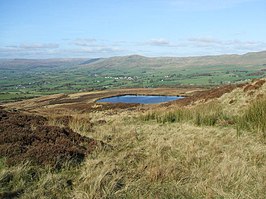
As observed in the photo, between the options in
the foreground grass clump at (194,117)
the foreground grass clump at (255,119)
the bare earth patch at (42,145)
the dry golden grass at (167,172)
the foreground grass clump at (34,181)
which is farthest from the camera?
the foreground grass clump at (194,117)

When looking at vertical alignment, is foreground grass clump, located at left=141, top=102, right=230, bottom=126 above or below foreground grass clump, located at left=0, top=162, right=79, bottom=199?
below

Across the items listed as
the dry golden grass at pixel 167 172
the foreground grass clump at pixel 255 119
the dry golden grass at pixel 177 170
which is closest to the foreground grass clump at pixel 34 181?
the dry golden grass at pixel 167 172

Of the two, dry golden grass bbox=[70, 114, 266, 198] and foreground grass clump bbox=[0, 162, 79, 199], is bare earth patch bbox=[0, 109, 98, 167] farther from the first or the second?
dry golden grass bbox=[70, 114, 266, 198]

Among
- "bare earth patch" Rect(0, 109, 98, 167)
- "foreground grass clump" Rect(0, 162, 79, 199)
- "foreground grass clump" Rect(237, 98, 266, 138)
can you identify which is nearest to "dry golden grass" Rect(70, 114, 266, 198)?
"foreground grass clump" Rect(0, 162, 79, 199)

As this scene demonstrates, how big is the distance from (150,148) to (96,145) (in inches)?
54.6

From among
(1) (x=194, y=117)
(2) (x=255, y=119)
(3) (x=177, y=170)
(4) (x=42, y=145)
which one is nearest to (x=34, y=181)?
(4) (x=42, y=145)

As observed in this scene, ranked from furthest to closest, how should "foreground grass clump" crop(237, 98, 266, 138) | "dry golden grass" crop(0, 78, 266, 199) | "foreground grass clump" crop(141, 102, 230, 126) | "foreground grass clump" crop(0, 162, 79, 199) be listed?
"foreground grass clump" crop(141, 102, 230, 126) → "foreground grass clump" crop(237, 98, 266, 138) → "dry golden grass" crop(0, 78, 266, 199) → "foreground grass clump" crop(0, 162, 79, 199)

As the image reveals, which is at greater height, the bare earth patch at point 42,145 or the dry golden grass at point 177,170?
the bare earth patch at point 42,145

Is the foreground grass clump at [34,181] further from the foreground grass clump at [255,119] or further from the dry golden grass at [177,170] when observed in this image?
the foreground grass clump at [255,119]

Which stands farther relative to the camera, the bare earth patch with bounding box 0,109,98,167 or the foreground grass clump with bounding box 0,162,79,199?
the bare earth patch with bounding box 0,109,98,167

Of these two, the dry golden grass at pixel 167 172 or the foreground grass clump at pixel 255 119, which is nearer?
the dry golden grass at pixel 167 172

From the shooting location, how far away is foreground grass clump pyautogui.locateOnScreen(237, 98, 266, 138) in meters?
8.72

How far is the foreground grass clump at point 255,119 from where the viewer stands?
8719 mm

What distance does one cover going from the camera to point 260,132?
27.3 ft
